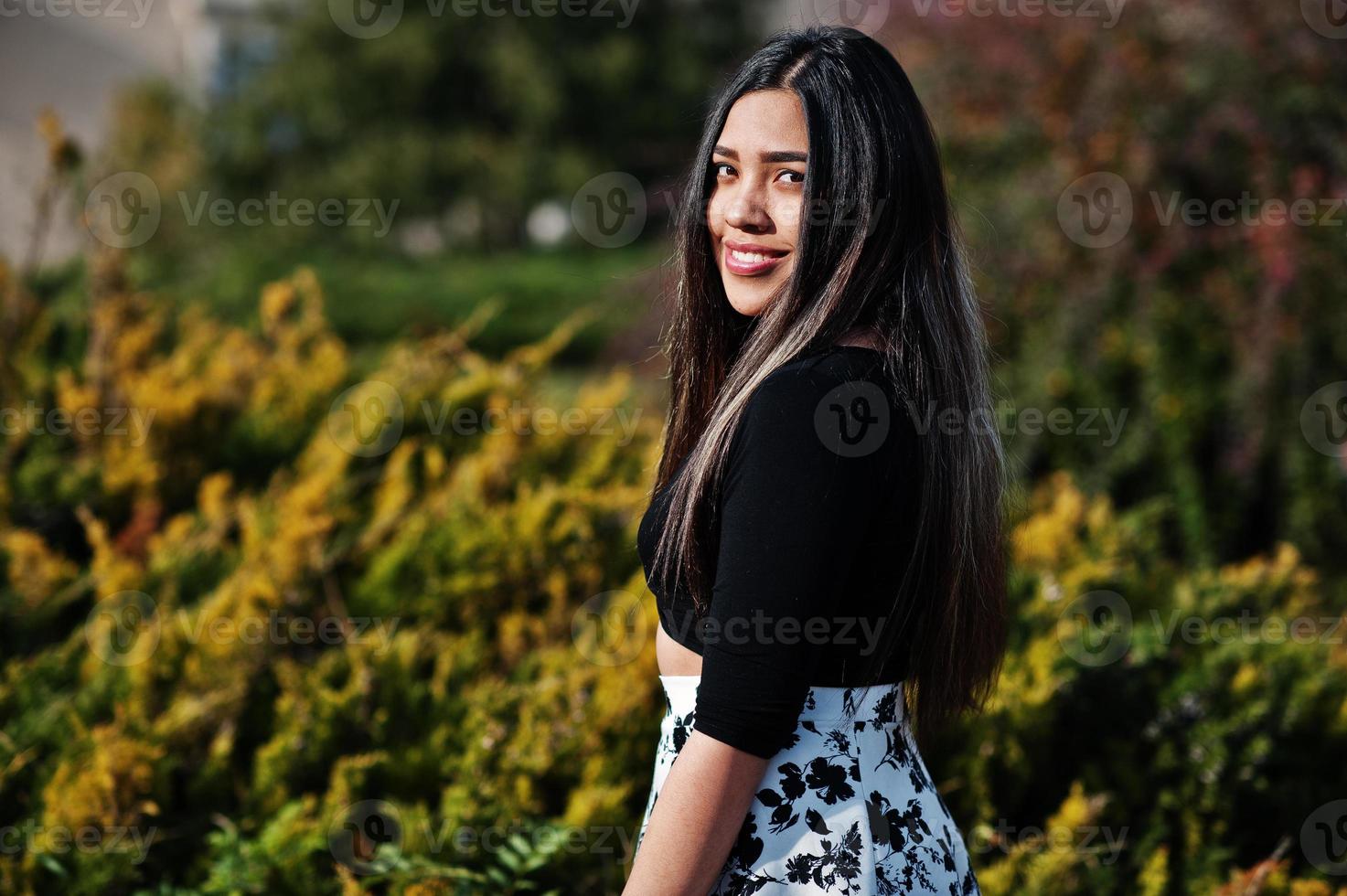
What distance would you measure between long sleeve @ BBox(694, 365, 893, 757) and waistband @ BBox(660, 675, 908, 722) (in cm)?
13

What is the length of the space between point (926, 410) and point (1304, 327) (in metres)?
3.54

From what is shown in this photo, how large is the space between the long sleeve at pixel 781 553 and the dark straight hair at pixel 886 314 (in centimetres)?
9

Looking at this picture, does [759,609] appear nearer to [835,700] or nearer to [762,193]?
[835,700]

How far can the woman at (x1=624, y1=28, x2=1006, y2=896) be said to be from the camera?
119cm

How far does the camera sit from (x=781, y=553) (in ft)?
3.83

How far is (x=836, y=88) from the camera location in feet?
4.52

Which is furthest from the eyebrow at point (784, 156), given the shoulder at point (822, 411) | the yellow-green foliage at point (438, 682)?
the yellow-green foliage at point (438, 682)

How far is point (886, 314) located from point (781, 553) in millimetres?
386

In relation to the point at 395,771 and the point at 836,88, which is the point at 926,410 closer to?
the point at 836,88

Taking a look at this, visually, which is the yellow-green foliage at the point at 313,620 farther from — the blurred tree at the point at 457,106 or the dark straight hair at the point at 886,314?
the blurred tree at the point at 457,106

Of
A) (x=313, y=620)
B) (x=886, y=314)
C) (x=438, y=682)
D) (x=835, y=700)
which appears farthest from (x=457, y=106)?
(x=835, y=700)

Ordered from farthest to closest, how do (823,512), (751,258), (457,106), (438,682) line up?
(457,106)
(438,682)
(751,258)
(823,512)

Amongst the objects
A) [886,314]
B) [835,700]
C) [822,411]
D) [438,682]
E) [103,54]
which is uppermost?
[103,54]

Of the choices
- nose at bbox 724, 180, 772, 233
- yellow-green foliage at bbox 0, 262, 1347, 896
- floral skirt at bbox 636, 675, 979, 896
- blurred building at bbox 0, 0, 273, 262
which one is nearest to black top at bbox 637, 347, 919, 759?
floral skirt at bbox 636, 675, 979, 896
